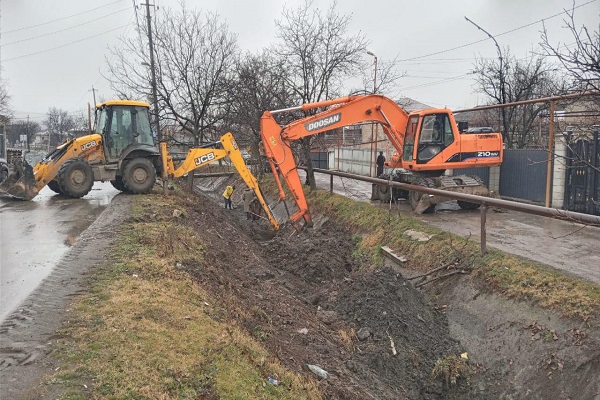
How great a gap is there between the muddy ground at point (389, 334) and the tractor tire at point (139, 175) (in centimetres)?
692

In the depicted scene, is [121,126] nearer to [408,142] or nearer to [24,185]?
[24,185]

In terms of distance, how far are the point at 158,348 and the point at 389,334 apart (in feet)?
10.6

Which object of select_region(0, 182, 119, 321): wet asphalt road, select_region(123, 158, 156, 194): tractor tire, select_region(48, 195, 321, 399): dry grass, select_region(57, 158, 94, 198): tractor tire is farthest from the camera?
select_region(123, 158, 156, 194): tractor tire

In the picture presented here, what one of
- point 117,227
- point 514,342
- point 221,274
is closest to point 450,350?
point 514,342

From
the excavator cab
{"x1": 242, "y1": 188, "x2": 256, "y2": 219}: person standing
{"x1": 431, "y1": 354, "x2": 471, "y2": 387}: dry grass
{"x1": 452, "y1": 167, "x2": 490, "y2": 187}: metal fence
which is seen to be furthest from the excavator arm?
{"x1": 431, "y1": 354, "x2": 471, "y2": 387}: dry grass

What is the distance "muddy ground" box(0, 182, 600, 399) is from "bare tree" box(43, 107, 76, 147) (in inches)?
3374

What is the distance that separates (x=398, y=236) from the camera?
9289 millimetres

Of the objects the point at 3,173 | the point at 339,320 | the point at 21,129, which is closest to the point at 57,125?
the point at 21,129

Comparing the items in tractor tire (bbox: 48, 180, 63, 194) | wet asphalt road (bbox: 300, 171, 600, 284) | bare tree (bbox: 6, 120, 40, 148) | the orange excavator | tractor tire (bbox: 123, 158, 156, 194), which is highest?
bare tree (bbox: 6, 120, 40, 148)

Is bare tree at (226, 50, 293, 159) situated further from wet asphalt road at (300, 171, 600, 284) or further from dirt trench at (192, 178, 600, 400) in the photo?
dirt trench at (192, 178, 600, 400)

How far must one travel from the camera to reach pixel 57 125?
88625 millimetres

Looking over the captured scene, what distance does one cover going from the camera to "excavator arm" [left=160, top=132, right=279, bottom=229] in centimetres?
1279

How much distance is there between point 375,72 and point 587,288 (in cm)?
1727

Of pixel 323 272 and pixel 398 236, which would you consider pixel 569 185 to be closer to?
pixel 398 236
